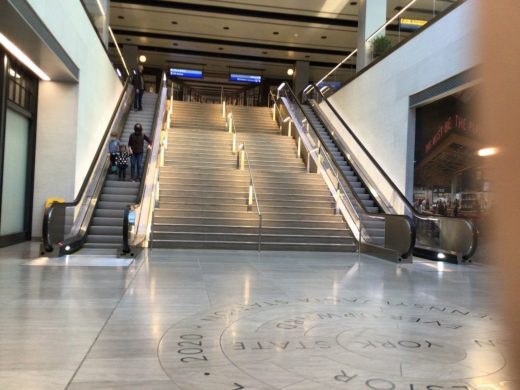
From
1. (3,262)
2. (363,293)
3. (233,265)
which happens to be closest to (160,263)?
(233,265)

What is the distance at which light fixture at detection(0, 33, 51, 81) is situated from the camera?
8.23 meters

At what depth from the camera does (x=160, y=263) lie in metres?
7.84

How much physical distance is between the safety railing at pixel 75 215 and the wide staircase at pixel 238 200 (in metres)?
1.46

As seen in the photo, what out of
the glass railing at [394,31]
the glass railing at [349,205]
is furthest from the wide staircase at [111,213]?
the glass railing at [394,31]

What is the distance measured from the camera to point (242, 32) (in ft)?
71.1

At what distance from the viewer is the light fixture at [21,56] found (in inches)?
324

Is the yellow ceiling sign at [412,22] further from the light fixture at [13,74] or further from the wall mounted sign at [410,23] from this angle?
the light fixture at [13,74]

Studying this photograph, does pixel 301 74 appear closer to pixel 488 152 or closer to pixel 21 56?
pixel 21 56

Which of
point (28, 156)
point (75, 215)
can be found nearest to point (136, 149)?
point (28, 156)

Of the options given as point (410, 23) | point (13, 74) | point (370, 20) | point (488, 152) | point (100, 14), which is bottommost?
point (488, 152)

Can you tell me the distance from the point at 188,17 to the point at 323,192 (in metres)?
11.3

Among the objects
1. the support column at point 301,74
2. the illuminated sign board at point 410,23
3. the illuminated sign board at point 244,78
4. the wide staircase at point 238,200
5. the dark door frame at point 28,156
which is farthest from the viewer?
the illuminated sign board at point 244,78

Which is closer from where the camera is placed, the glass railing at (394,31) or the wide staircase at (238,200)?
the wide staircase at (238,200)

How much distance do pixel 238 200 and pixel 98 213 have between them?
3401 millimetres
